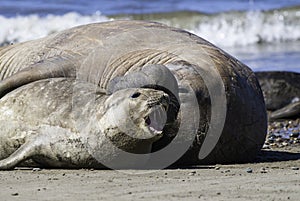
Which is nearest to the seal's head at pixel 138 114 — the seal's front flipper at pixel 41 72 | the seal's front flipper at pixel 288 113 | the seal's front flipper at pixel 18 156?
the seal's front flipper at pixel 18 156

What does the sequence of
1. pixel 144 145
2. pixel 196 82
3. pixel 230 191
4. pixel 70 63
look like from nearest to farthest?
pixel 230 191, pixel 144 145, pixel 196 82, pixel 70 63

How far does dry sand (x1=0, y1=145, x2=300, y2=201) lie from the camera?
16.4 feet

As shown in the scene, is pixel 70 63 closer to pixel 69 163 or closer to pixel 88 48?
pixel 88 48

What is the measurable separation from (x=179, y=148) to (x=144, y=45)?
1156mm

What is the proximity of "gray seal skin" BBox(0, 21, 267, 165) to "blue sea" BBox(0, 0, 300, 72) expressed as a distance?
33.9 feet

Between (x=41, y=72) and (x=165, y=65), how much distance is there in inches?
36.9

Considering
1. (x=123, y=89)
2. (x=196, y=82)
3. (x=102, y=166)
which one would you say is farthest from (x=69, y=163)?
(x=196, y=82)

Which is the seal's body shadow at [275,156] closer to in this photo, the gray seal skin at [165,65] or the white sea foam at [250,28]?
the gray seal skin at [165,65]

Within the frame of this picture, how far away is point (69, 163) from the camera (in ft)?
20.0

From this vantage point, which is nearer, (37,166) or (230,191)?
(230,191)

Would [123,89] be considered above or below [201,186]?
above

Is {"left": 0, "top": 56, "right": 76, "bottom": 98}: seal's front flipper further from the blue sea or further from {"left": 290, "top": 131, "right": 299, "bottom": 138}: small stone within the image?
the blue sea

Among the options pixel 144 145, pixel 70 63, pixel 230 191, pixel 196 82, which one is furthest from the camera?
pixel 70 63

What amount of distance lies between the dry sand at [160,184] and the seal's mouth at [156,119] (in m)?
0.30
